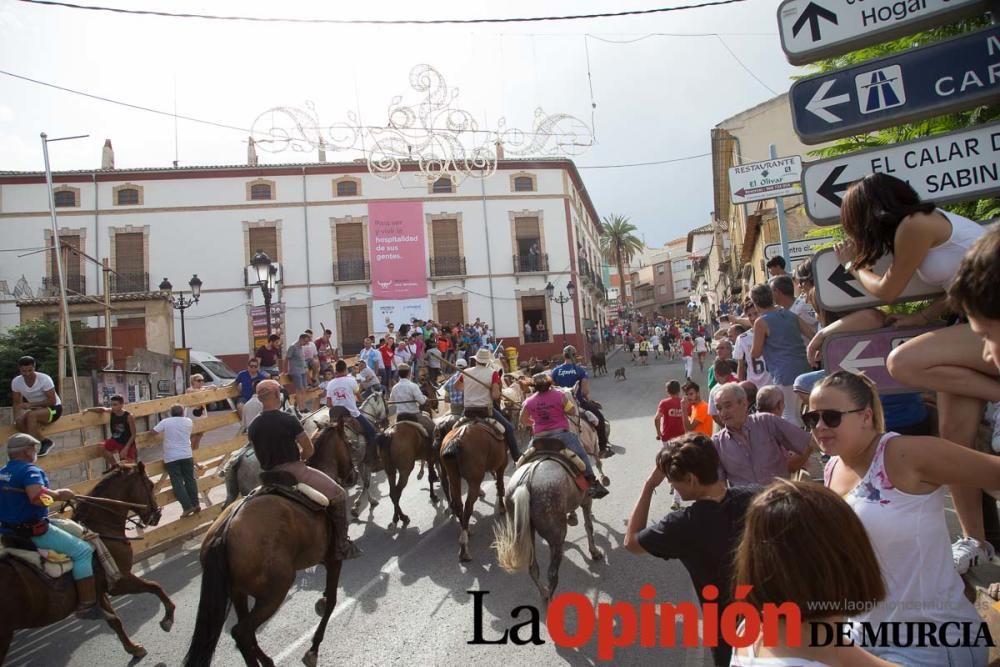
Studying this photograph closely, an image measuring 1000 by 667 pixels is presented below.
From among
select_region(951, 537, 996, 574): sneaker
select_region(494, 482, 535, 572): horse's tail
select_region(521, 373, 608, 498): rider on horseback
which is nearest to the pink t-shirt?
select_region(521, 373, 608, 498): rider on horseback

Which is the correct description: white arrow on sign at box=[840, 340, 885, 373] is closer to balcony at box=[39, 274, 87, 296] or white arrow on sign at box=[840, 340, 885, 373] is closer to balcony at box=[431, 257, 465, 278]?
balcony at box=[431, 257, 465, 278]

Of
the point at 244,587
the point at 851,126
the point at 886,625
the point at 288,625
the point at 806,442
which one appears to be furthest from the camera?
the point at 288,625

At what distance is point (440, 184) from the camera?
108 feet

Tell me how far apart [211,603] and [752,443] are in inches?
160

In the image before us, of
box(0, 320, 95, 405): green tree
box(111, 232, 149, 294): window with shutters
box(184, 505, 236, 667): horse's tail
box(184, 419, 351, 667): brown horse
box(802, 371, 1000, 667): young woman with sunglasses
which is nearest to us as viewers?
box(802, 371, 1000, 667): young woman with sunglasses

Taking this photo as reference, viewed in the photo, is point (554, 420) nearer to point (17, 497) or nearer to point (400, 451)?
point (400, 451)

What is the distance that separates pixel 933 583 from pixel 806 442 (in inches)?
88.9

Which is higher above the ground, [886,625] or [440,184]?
[440,184]

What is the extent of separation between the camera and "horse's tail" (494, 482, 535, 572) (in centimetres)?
522

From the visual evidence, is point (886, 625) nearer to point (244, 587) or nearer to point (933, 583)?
point (933, 583)

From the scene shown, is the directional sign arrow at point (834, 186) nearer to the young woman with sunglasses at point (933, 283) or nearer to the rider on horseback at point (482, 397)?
the young woman with sunglasses at point (933, 283)

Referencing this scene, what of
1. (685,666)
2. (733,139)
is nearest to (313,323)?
(733,139)

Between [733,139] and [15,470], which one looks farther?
[733,139]

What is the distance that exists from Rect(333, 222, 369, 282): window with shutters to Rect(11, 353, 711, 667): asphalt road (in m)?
23.9
